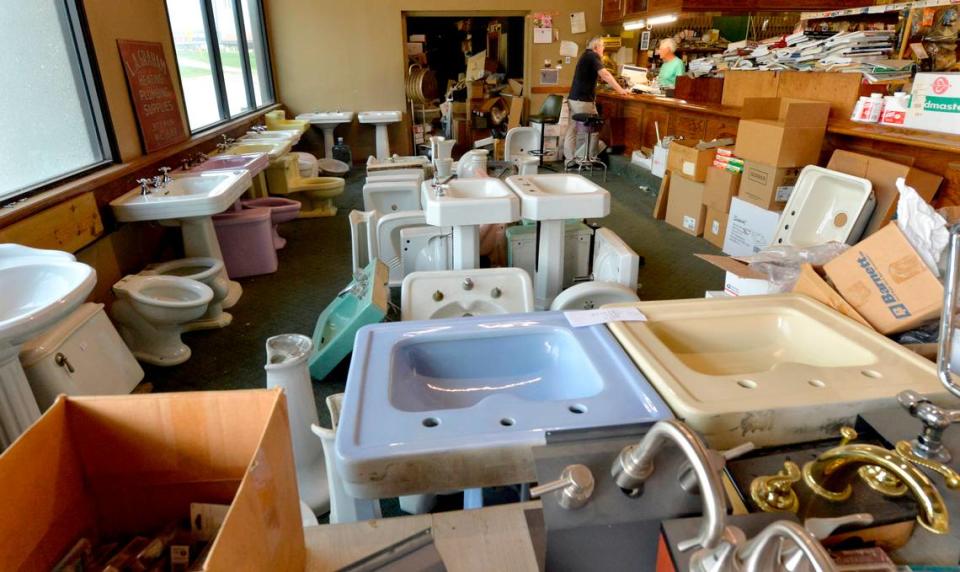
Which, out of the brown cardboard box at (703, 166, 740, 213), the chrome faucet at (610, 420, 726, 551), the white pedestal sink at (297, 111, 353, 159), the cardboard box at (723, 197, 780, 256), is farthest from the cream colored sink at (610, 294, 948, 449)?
the white pedestal sink at (297, 111, 353, 159)

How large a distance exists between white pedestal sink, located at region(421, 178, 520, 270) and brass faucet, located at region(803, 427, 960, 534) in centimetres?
142

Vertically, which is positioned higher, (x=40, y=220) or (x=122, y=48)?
(x=122, y=48)

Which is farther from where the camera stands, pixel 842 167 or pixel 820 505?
pixel 842 167

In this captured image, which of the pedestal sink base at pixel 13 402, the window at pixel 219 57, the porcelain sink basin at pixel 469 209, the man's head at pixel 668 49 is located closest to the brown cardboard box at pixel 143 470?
the pedestal sink base at pixel 13 402

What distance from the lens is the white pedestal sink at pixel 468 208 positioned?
2.00 metres

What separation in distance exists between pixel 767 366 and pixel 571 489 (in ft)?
2.33

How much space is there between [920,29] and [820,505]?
425cm

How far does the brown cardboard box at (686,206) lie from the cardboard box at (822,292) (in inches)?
116

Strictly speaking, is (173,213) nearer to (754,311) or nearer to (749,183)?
(754,311)

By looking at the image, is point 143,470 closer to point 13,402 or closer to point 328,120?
point 13,402

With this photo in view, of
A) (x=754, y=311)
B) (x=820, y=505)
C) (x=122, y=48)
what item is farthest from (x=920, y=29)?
(x=122, y=48)

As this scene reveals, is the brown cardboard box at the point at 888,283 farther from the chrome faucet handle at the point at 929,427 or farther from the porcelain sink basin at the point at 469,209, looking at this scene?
the porcelain sink basin at the point at 469,209

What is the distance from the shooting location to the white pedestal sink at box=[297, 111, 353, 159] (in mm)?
6411

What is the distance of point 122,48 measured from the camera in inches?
120
